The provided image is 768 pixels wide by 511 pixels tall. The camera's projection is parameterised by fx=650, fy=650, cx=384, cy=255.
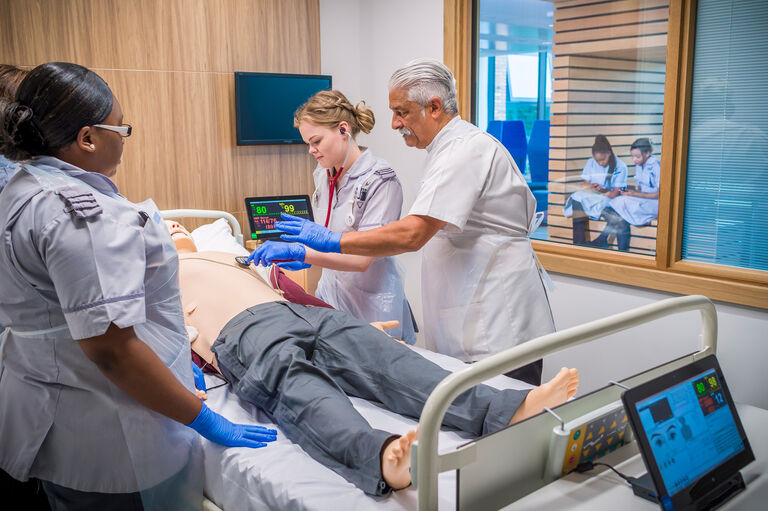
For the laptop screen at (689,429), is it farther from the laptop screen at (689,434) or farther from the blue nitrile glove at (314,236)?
the blue nitrile glove at (314,236)

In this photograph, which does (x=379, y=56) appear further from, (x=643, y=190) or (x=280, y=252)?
(x=280, y=252)

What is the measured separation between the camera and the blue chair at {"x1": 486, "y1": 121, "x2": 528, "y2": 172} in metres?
3.37

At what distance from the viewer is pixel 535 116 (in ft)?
10.7

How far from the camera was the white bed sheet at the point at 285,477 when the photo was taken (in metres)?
1.34

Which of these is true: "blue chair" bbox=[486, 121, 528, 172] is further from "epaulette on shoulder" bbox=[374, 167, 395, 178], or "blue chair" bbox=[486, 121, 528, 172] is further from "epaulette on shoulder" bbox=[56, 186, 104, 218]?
"epaulette on shoulder" bbox=[56, 186, 104, 218]

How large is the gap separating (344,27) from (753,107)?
2270 millimetres

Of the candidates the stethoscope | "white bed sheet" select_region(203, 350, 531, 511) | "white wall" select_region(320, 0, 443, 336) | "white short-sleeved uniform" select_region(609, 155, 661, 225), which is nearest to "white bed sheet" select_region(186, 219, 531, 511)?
"white bed sheet" select_region(203, 350, 531, 511)

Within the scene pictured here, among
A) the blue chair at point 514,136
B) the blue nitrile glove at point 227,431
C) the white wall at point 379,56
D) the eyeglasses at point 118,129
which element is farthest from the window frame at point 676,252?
the eyeglasses at point 118,129

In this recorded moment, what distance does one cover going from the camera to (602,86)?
2910mm

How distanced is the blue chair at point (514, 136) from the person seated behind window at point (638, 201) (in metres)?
0.59

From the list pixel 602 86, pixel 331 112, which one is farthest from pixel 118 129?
pixel 602 86

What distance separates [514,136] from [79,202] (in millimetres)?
2676

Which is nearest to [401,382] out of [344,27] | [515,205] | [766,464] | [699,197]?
[515,205]

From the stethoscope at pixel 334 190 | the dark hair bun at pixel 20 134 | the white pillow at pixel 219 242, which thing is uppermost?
the dark hair bun at pixel 20 134
